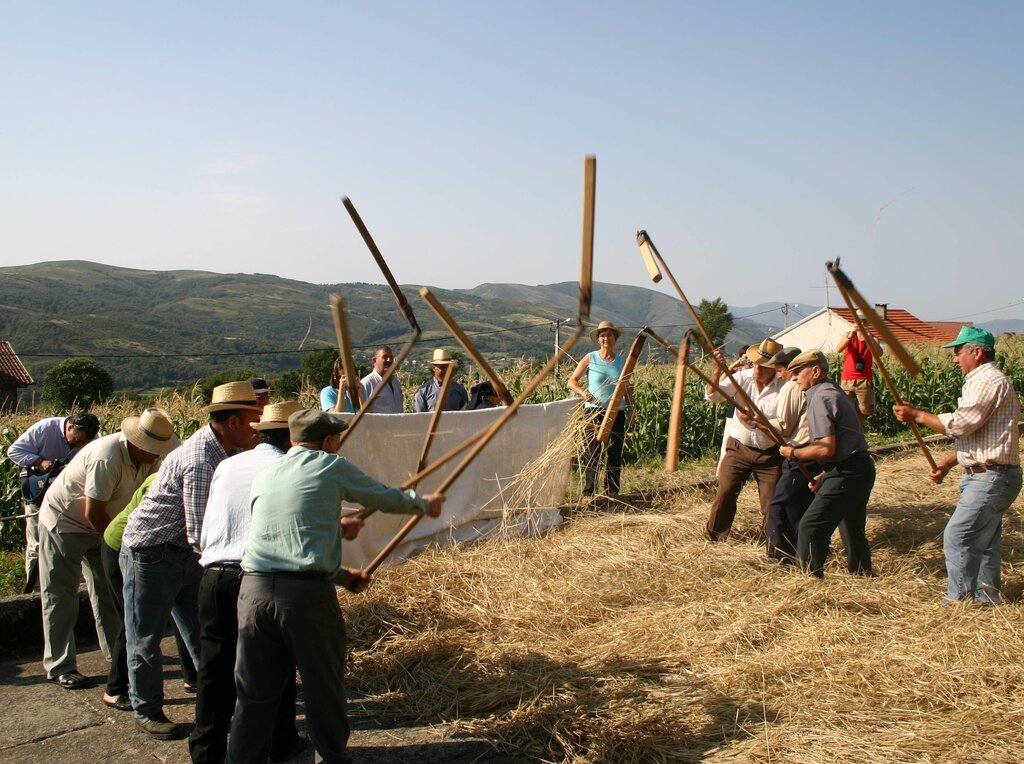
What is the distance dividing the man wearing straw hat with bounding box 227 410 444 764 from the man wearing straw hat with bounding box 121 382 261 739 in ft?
2.66

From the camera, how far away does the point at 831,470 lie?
594 centimetres

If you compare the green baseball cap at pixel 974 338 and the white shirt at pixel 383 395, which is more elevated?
the green baseball cap at pixel 974 338

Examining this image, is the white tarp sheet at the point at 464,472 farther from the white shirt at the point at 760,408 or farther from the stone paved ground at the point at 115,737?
the stone paved ground at the point at 115,737

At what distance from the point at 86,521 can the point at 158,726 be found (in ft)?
4.62

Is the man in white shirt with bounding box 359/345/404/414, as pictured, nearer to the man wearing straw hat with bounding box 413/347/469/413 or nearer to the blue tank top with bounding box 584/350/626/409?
the man wearing straw hat with bounding box 413/347/469/413

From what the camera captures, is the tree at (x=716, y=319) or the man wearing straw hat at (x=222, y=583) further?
the tree at (x=716, y=319)

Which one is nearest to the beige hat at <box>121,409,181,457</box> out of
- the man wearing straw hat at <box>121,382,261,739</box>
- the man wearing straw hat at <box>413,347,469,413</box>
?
the man wearing straw hat at <box>121,382,261,739</box>

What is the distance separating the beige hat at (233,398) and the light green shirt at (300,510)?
0.89 meters

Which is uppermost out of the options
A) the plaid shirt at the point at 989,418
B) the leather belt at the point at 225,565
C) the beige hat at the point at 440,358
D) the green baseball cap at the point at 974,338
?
the green baseball cap at the point at 974,338

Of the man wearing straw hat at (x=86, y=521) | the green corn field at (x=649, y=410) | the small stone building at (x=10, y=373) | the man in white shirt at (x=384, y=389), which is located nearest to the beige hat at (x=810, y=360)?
the man in white shirt at (x=384, y=389)

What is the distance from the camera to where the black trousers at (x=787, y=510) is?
21.0 feet

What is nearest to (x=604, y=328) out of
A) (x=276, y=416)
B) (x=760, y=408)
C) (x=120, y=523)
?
(x=760, y=408)

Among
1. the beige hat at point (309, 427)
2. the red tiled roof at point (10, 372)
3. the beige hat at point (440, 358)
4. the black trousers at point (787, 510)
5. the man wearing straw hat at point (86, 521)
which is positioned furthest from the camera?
the red tiled roof at point (10, 372)

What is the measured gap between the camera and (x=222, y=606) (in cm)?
388
